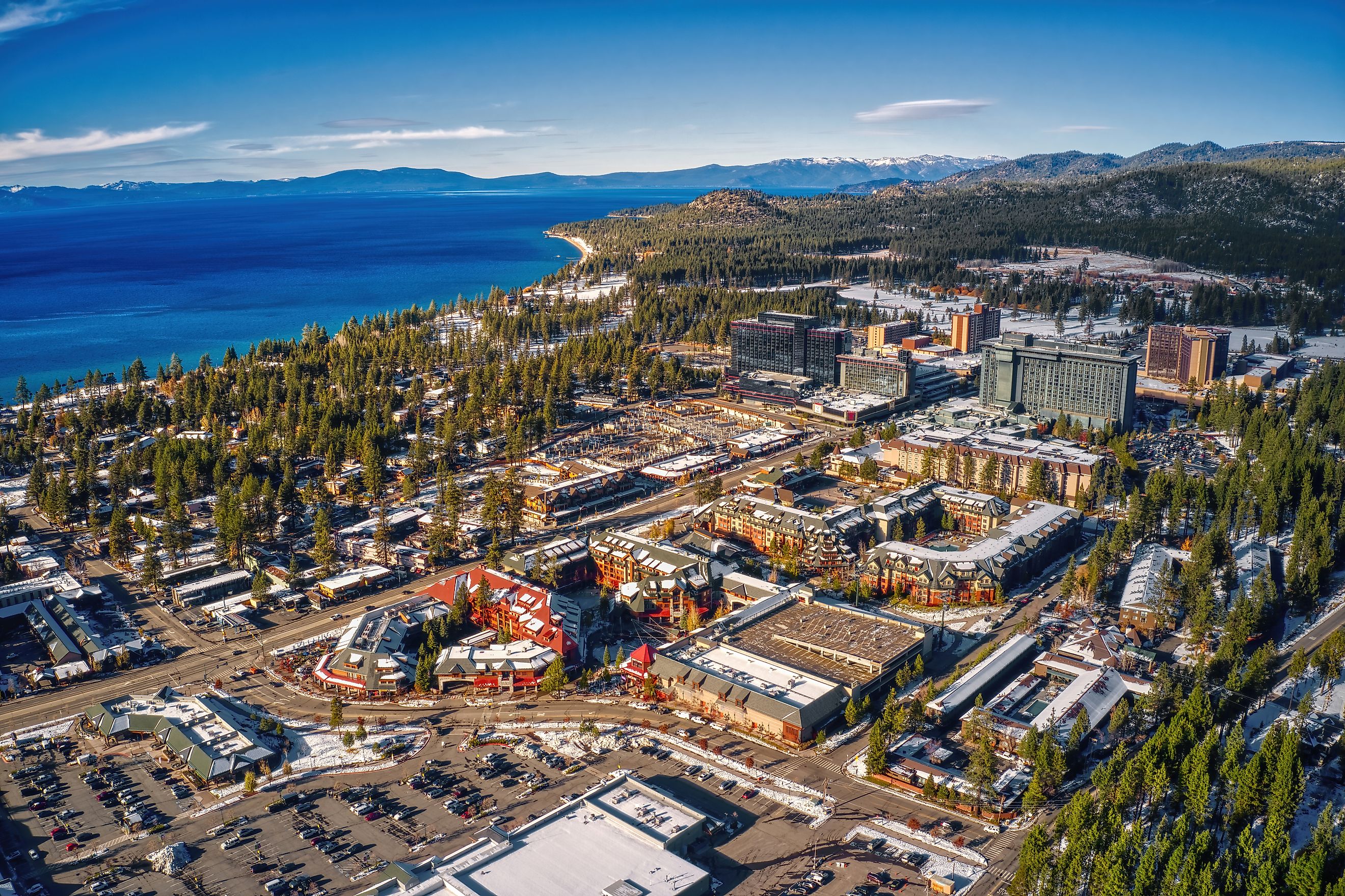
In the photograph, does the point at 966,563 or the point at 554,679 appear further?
the point at 966,563

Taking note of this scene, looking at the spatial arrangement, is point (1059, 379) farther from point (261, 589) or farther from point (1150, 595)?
point (261, 589)

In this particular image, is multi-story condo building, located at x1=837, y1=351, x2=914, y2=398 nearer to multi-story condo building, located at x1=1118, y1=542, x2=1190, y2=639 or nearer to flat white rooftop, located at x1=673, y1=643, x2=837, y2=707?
multi-story condo building, located at x1=1118, y1=542, x2=1190, y2=639

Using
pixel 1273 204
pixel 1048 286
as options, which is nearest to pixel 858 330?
pixel 1048 286

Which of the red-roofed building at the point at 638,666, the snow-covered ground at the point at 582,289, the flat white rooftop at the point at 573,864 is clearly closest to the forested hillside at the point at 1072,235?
the snow-covered ground at the point at 582,289

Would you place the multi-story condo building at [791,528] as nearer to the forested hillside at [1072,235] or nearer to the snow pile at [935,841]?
the snow pile at [935,841]

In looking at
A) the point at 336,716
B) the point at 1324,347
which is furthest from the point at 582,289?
the point at 336,716

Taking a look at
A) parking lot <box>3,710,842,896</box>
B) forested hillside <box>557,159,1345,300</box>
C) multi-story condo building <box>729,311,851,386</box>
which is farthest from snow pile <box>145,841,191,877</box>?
forested hillside <box>557,159,1345,300</box>
